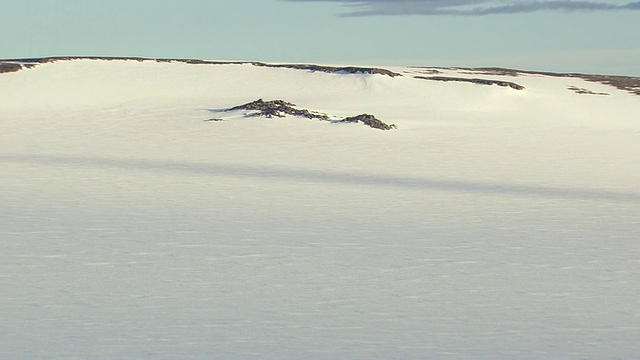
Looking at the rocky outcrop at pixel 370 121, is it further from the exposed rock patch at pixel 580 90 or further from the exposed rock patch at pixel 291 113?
the exposed rock patch at pixel 580 90

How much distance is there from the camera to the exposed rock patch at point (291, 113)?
27.1 m

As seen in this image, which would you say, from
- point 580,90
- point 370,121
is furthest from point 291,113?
point 580,90

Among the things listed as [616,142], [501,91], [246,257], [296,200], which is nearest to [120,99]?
[501,91]

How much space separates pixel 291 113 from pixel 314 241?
704 inches

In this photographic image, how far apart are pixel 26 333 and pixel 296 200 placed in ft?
25.2

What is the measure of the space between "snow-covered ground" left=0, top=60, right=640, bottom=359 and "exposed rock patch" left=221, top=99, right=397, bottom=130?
1.49 feet

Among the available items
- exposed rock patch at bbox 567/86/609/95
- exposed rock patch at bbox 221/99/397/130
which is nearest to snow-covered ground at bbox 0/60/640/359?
exposed rock patch at bbox 221/99/397/130

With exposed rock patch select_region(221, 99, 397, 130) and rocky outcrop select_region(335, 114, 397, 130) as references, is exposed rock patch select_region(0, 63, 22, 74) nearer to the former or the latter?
exposed rock patch select_region(221, 99, 397, 130)

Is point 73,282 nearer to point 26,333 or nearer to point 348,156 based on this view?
point 26,333

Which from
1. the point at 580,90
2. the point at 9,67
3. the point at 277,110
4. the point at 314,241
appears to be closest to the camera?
the point at 314,241

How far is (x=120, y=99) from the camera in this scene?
108ft

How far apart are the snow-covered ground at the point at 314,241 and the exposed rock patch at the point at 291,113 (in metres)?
0.45

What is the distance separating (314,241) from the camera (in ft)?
34.9

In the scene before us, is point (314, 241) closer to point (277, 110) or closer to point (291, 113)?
point (291, 113)
